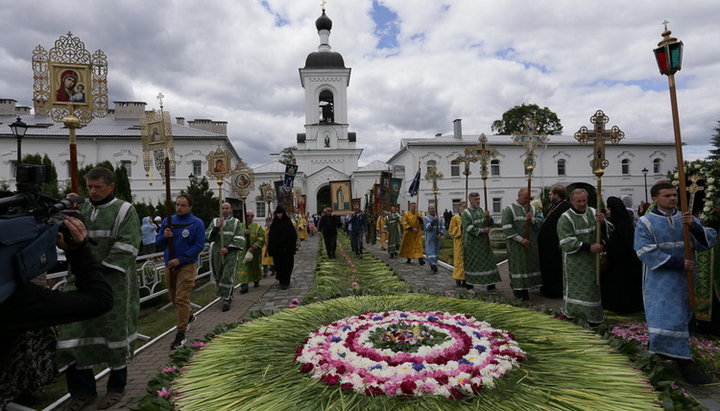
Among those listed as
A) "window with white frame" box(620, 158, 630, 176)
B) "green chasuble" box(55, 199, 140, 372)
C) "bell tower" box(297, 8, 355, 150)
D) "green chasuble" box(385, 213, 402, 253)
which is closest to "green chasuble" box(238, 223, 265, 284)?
"green chasuble" box(55, 199, 140, 372)

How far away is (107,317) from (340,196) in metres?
21.2

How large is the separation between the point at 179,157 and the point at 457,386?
3729 cm

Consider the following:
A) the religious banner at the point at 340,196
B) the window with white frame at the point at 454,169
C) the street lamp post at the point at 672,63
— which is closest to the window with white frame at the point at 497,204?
the window with white frame at the point at 454,169

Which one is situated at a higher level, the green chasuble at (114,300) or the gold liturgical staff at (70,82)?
the gold liturgical staff at (70,82)

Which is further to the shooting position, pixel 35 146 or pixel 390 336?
pixel 35 146

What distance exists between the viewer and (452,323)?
426 cm

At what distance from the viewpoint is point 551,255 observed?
24.6 ft

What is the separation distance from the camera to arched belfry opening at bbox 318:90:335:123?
44812mm

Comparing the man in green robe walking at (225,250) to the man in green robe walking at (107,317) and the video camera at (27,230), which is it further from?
the video camera at (27,230)

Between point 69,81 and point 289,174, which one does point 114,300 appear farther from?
point 289,174

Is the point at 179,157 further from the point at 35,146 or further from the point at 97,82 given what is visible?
the point at 97,82

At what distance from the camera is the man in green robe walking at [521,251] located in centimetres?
722

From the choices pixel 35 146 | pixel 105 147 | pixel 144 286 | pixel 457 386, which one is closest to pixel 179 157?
pixel 105 147

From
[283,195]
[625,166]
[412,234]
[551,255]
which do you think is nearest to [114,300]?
[551,255]
